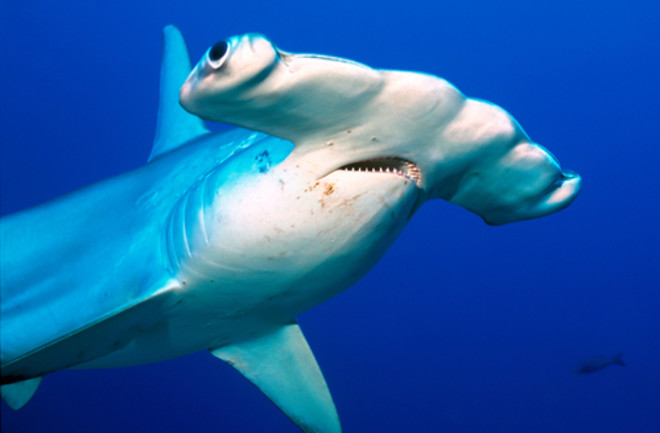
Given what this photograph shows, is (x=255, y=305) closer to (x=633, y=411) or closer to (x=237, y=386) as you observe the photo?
(x=237, y=386)

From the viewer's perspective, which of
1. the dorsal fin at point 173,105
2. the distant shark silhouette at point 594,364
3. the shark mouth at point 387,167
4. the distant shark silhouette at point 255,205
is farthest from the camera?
the distant shark silhouette at point 594,364

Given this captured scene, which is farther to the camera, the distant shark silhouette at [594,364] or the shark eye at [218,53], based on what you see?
the distant shark silhouette at [594,364]

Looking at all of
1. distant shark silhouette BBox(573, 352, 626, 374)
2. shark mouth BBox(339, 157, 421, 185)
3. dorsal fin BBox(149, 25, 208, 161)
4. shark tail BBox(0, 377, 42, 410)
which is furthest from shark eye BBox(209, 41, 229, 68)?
distant shark silhouette BBox(573, 352, 626, 374)

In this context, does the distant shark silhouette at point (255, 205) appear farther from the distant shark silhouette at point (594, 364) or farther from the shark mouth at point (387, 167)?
the distant shark silhouette at point (594, 364)

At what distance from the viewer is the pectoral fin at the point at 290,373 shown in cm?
251

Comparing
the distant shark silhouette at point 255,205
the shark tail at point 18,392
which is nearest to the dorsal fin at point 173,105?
the distant shark silhouette at point 255,205

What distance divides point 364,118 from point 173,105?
190cm

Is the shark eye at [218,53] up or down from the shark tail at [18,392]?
up

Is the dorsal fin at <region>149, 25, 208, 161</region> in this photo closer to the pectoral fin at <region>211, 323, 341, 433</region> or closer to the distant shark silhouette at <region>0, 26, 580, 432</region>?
the distant shark silhouette at <region>0, 26, 580, 432</region>

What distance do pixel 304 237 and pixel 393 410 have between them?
727 inches

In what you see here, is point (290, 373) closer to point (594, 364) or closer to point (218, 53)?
point (218, 53)

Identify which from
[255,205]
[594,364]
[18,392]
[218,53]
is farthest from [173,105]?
[594,364]

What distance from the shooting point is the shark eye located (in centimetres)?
101

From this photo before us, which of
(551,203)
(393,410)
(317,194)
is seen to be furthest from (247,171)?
(393,410)
